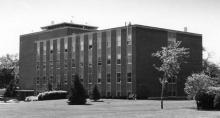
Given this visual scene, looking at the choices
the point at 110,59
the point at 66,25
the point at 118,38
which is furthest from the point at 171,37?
the point at 66,25

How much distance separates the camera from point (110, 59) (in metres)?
80.5

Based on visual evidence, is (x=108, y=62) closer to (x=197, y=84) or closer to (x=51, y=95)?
(x=51, y=95)

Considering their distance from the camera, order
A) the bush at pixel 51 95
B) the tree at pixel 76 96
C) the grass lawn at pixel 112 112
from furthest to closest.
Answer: the bush at pixel 51 95, the tree at pixel 76 96, the grass lawn at pixel 112 112

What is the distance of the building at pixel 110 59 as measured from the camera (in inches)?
2990

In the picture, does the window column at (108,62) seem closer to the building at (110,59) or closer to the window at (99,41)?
the building at (110,59)

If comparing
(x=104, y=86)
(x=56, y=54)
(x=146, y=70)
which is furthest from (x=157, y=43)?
(x=56, y=54)

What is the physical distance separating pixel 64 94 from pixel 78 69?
14.0 meters

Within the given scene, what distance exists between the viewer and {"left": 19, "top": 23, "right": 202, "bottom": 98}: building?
75.9 meters

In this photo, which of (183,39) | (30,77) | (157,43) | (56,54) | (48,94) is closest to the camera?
(48,94)

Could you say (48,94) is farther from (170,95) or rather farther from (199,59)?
(199,59)

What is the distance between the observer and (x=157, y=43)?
78.8 meters

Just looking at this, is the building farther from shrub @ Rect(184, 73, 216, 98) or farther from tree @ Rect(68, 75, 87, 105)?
shrub @ Rect(184, 73, 216, 98)

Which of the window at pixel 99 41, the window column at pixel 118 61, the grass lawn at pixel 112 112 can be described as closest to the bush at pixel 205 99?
the grass lawn at pixel 112 112

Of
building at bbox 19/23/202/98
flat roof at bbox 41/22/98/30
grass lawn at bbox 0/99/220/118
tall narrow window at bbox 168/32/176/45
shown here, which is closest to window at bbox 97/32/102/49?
building at bbox 19/23/202/98
